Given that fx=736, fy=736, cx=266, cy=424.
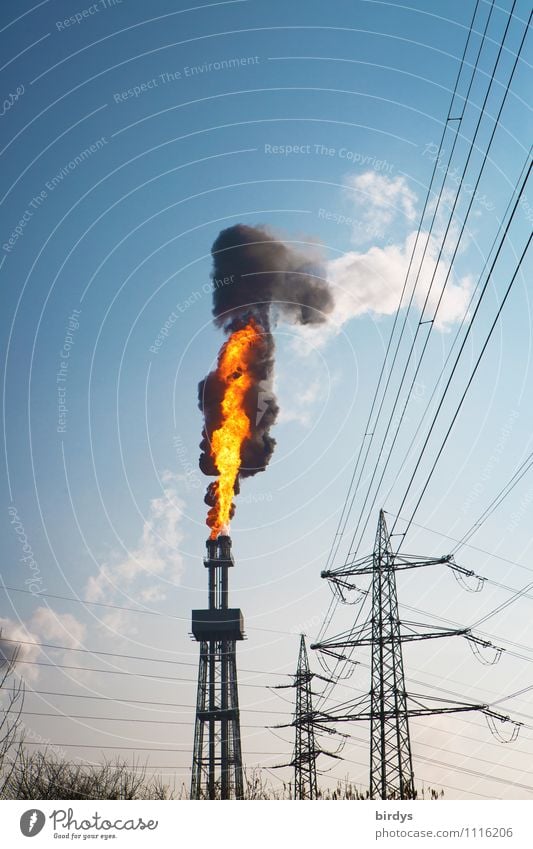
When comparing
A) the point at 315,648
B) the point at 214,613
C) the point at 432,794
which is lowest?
the point at 432,794

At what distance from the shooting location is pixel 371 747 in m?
29.9

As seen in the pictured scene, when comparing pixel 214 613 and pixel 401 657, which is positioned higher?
pixel 214 613

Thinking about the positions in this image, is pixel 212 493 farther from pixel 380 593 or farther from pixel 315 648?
pixel 380 593

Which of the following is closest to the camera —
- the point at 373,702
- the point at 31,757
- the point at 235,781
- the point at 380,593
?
the point at 373,702

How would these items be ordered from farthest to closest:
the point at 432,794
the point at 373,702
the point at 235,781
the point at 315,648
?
the point at 235,781
the point at 315,648
the point at 373,702
the point at 432,794

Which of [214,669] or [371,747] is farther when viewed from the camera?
[214,669]

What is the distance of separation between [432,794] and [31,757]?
28.7 meters
